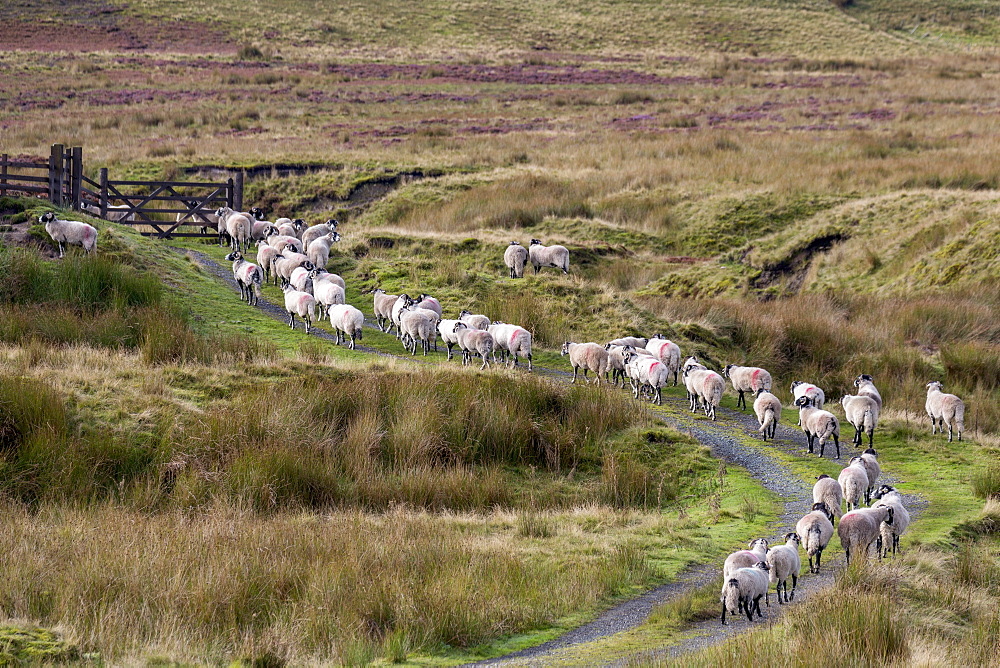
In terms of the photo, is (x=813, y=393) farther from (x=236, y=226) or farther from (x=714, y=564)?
(x=236, y=226)

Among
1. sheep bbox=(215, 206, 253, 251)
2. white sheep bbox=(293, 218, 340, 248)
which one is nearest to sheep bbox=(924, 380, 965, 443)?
white sheep bbox=(293, 218, 340, 248)

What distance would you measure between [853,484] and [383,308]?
42.3 ft

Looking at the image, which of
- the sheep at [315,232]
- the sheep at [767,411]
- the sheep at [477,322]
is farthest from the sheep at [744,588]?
the sheep at [315,232]

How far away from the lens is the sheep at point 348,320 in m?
21.0

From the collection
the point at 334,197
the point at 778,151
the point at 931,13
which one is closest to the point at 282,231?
the point at 334,197

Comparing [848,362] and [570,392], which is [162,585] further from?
[848,362]

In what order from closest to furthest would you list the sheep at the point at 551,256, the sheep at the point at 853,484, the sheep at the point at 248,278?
the sheep at the point at 853,484 → the sheep at the point at 248,278 → the sheep at the point at 551,256

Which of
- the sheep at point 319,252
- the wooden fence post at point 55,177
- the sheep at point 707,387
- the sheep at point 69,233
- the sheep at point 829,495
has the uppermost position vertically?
the wooden fence post at point 55,177

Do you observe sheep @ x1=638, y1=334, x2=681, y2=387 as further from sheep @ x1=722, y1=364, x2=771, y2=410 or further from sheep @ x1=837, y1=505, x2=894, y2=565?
sheep @ x1=837, y1=505, x2=894, y2=565

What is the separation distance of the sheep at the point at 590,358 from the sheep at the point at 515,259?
7809 mm

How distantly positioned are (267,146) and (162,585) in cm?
4086

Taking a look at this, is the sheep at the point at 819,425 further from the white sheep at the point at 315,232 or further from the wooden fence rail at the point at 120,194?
the wooden fence rail at the point at 120,194

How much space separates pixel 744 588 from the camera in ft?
32.4

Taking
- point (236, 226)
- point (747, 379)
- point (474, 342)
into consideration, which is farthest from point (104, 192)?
point (747, 379)
